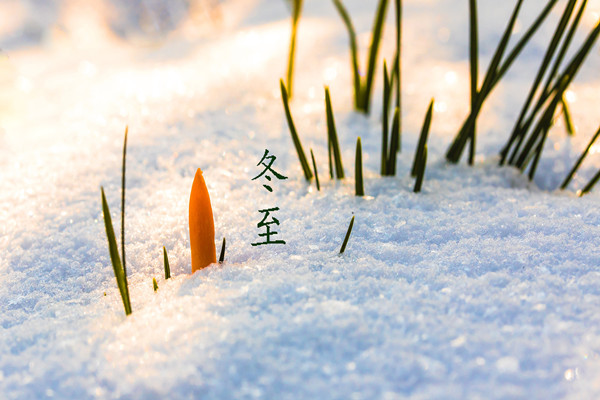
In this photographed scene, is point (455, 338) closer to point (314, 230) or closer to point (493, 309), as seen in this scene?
point (493, 309)

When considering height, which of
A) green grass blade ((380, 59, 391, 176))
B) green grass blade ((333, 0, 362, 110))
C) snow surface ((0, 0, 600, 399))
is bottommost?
snow surface ((0, 0, 600, 399))

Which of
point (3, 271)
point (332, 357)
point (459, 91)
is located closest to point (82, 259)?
point (3, 271)

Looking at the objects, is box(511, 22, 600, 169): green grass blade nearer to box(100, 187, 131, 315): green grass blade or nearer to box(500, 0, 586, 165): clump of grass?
box(500, 0, 586, 165): clump of grass

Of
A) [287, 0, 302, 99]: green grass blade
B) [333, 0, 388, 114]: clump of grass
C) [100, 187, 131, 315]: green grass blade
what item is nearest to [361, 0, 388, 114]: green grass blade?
[333, 0, 388, 114]: clump of grass

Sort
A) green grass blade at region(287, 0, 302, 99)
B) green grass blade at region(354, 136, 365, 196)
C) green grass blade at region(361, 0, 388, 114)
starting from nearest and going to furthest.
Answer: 1. green grass blade at region(354, 136, 365, 196)
2. green grass blade at region(361, 0, 388, 114)
3. green grass blade at region(287, 0, 302, 99)

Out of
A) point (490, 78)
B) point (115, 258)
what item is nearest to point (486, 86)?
point (490, 78)

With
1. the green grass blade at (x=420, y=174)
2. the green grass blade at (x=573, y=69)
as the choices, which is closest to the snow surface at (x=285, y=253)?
the green grass blade at (x=420, y=174)

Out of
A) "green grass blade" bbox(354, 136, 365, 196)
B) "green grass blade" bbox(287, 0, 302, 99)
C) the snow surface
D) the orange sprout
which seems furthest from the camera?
"green grass blade" bbox(287, 0, 302, 99)
